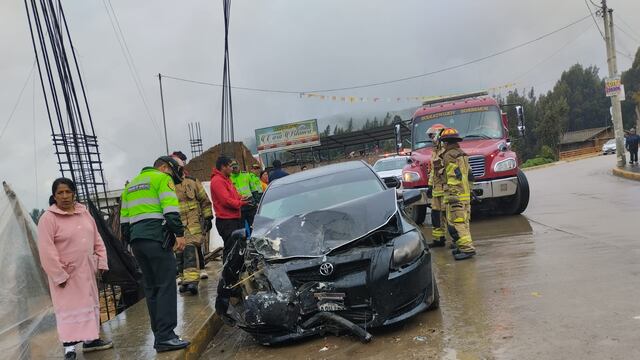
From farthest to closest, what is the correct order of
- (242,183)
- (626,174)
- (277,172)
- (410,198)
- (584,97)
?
1. (584,97)
2. (626,174)
3. (277,172)
4. (242,183)
5. (410,198)

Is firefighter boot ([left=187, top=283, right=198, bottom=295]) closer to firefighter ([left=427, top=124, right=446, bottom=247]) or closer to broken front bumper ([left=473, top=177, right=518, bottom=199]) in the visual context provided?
firefighter ([left=427, top=124, right=446, bottom=247])

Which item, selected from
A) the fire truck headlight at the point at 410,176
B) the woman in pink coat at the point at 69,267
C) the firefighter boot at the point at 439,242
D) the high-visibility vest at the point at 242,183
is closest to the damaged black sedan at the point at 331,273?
the woman in pink coat at the point at 69,267

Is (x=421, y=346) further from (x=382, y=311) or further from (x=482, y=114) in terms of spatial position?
(x=482, y=114)

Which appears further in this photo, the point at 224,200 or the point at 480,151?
the point at 480,151

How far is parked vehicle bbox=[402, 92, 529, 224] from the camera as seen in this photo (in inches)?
389

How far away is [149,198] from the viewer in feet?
15.3

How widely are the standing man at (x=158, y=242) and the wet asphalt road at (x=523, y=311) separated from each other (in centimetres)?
60

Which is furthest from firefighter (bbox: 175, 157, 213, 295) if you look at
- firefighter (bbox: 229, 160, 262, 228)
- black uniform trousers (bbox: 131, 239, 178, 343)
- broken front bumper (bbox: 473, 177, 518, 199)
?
broken front bumper (bbox: 473, 177, 518, 199)

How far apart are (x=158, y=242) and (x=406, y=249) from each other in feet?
7.03

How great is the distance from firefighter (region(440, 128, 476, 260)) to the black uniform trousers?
12.9 feet

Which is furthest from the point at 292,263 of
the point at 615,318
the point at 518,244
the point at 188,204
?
the point at 518,244

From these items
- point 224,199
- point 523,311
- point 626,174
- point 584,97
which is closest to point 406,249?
point 523,311

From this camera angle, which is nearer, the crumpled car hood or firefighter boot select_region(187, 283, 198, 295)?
the crumpled car hood

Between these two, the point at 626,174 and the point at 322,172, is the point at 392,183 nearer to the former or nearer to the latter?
the point at 322,172
